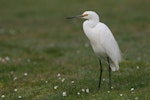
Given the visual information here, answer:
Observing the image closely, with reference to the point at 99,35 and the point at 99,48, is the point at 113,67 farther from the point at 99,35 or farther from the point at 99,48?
the point at 99,35

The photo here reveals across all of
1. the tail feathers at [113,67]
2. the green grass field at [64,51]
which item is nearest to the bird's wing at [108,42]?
the tail feathers at [113,67]

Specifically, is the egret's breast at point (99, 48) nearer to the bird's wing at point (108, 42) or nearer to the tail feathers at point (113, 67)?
the bird's wing at point (108, 42)

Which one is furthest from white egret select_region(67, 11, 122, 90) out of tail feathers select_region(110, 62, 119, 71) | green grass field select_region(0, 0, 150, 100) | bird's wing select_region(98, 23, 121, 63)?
green grass field select_region(0, 0, 150, 100)

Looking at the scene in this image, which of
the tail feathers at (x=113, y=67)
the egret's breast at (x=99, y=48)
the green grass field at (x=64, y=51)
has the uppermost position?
the egret's breast at (x=99, y=48)

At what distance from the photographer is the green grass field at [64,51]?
1330 centimetres

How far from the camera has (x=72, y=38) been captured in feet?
82.1

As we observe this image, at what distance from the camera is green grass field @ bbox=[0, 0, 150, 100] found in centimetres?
1330

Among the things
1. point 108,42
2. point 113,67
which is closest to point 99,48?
point 108,42

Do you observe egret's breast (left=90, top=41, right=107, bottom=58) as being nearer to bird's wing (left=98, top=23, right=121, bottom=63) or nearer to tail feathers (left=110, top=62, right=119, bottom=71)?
bird's wing (left=98, top=23, right=121, bottom=63)

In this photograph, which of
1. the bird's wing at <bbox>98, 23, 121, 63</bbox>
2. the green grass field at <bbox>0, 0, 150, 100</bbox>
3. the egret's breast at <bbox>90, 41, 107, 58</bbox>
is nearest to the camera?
the bird's wing at <bbox>98, 23, 121, 63</bbox>

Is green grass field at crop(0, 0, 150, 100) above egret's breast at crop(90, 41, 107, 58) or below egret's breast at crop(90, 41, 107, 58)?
below

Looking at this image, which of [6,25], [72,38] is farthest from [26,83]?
[6,25]

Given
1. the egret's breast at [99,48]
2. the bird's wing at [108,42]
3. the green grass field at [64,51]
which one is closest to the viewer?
the bird's wing at [108,42]

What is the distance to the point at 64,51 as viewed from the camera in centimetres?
2097
